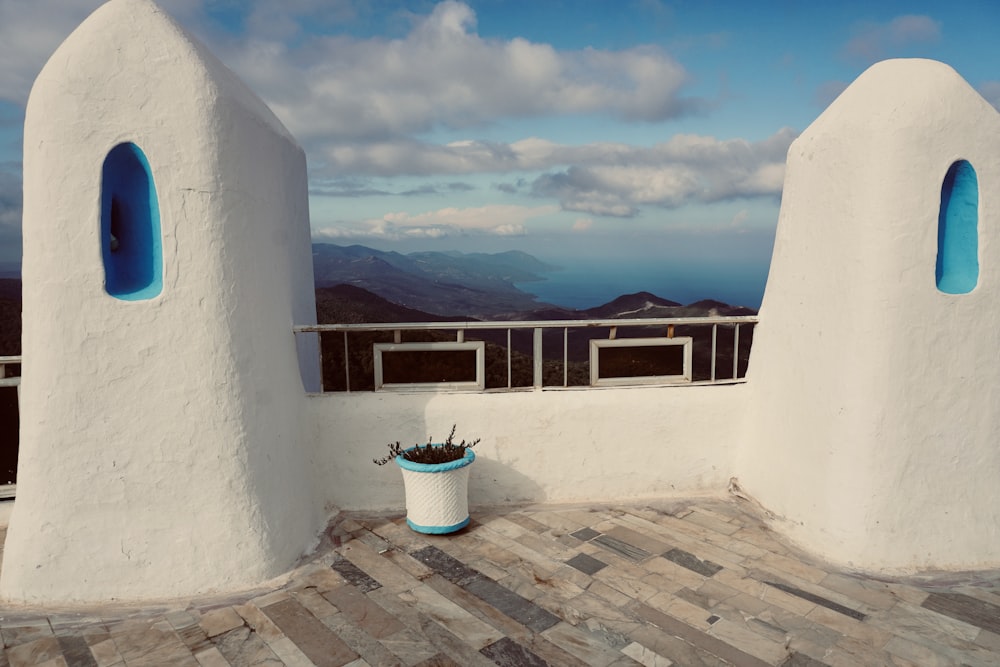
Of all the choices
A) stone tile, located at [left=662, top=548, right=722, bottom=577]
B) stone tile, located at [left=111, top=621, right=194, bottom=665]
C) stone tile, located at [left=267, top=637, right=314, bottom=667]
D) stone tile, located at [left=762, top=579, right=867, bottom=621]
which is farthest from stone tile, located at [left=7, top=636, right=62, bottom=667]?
stone tile, located at [left=762, top=579, right=867, bottom=621]

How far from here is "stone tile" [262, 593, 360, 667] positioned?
10.9ft

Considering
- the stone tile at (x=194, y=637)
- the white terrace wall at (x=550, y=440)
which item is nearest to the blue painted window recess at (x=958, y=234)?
the white terrace wall at (x=550, y=440)

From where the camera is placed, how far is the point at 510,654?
3.36 meters

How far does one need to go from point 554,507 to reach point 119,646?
131 inches

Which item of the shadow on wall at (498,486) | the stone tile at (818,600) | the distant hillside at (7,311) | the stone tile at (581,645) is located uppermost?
the distant hillside at (7,311)

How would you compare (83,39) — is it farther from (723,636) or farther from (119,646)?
(723,636)

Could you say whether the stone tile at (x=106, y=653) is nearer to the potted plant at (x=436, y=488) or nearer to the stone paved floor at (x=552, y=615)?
the stone paved floor at (x=552, y=615)

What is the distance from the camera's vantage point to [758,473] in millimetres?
5340

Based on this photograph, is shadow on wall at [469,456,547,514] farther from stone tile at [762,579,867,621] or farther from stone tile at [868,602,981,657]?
stone tile at [868,602,981,657]

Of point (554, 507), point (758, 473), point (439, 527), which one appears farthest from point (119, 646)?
point (758, 473)

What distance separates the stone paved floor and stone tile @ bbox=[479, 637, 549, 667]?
1cm

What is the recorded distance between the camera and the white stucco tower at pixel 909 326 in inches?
164

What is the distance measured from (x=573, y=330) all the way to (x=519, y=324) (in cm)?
51

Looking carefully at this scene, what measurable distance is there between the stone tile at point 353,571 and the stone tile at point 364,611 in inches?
3.2
